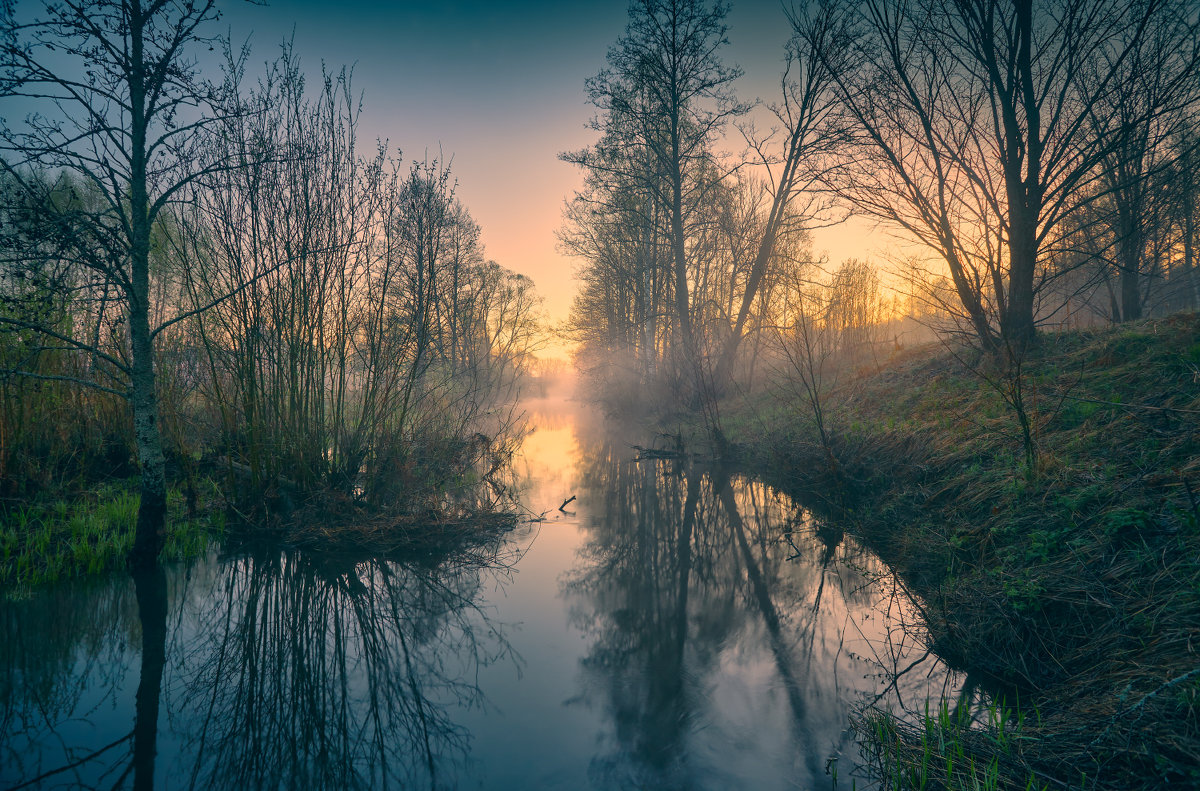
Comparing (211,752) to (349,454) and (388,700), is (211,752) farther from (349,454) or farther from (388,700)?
(349,454)

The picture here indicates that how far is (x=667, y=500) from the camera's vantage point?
8.05 meters

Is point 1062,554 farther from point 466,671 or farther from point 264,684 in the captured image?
point 264,684

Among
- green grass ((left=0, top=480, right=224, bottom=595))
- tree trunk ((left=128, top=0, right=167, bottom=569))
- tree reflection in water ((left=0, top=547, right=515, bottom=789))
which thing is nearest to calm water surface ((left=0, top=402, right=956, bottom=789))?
tree reflection in water ((left=0, top=547, right=515, bottom=789))

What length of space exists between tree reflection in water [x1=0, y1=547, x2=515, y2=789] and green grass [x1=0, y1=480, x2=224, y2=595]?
43 centimetres

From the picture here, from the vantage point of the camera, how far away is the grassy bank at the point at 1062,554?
1943mm

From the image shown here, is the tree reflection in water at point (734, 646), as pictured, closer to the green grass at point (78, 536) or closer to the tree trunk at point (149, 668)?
the tree trunk at point (149, 668)

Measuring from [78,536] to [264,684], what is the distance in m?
3.32

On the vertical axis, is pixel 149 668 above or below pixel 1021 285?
below

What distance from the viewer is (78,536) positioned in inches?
186

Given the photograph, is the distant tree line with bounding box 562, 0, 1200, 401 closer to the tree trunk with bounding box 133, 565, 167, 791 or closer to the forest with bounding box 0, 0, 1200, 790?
the forest with bounding box 0, 0, 1200, 790

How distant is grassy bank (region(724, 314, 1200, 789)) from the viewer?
6.38 ft

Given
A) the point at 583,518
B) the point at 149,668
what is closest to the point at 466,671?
the point at 149,668

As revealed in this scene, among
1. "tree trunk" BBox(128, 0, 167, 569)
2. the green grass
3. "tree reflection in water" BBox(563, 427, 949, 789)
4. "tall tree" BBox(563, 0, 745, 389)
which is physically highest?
"tall tree" BBox(563, 0, 745, 389)

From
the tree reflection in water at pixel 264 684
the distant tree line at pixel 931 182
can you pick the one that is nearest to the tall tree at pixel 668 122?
the distant tree line at pixel 931 182
